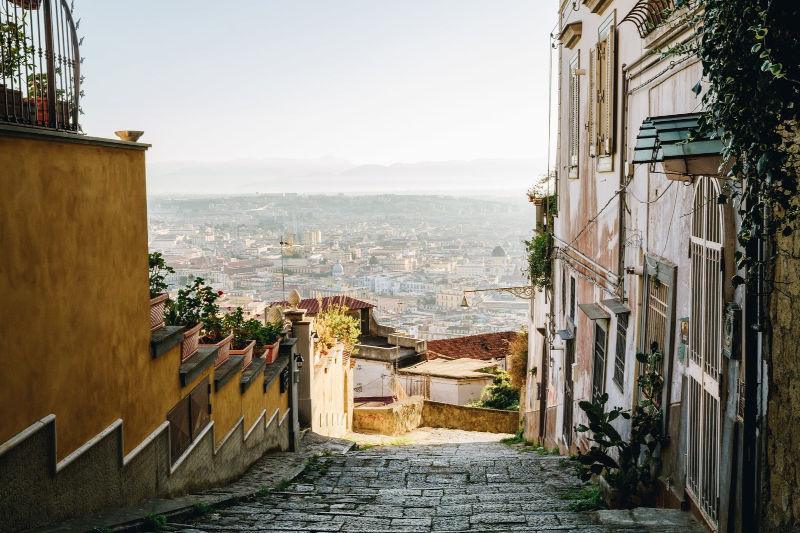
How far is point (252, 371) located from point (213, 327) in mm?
1520

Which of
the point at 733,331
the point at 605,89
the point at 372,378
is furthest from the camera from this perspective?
the point at 372,378

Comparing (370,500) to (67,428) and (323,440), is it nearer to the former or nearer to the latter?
(67,428)

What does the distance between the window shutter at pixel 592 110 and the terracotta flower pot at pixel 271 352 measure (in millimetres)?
5795

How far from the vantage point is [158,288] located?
7.33m

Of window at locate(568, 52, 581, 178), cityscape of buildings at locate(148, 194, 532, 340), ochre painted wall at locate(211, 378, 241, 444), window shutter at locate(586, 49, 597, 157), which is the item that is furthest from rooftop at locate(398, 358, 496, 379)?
ochre painted wall at locate(211, 378, 241, 444)

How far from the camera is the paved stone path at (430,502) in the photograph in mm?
5957

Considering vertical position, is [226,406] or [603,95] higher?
[603,95]

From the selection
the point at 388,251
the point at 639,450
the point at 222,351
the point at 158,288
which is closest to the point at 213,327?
the point at 222,351

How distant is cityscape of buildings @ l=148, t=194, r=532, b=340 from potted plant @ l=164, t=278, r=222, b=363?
9.95 m

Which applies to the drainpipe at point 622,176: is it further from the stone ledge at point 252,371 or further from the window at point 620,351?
the stone ledge at point 252,371

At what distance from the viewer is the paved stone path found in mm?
5957

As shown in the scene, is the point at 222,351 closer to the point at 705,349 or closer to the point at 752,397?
the point at 705,349

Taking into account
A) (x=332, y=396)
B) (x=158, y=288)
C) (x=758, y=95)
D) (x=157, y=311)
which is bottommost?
(x=332, y=396)

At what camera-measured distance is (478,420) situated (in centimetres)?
2302
